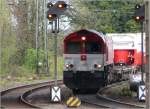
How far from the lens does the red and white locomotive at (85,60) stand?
30.6m

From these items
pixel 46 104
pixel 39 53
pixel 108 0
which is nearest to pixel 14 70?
pixel 39 53

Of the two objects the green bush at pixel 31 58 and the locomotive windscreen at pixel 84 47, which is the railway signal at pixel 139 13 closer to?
the locomotive windscreen at pixel 84 47

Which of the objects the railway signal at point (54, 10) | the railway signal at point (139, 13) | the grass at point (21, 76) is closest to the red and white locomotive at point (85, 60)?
the railway signal at point (54, 10)

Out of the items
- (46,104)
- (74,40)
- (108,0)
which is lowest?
(46,104)

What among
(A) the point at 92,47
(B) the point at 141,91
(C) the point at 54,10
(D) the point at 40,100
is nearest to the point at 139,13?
(B) the point at 141,91

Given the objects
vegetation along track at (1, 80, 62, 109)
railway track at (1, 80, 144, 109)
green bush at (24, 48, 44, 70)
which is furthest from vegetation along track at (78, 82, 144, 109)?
green bush at (24, 48, 44, 70)

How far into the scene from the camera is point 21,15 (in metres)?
61.7

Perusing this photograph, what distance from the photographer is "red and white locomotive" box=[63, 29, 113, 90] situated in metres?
30.6

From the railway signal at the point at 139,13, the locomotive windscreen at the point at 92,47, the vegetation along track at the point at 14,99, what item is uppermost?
the railway signal at the point at 139,13

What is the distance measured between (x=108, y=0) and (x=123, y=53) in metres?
21.4

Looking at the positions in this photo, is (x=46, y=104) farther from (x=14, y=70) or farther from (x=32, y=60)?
(x=32, y=60)

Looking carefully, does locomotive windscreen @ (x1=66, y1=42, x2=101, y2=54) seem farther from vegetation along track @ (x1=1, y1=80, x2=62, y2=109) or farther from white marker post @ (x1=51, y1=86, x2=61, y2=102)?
white marker post @ (x1=51, y1=86, x2=61, y2=102)

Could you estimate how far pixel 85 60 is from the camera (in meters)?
30.7

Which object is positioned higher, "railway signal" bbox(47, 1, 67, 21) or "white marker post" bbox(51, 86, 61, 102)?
"railway signal" bbox(47, 1, 67, 21)
